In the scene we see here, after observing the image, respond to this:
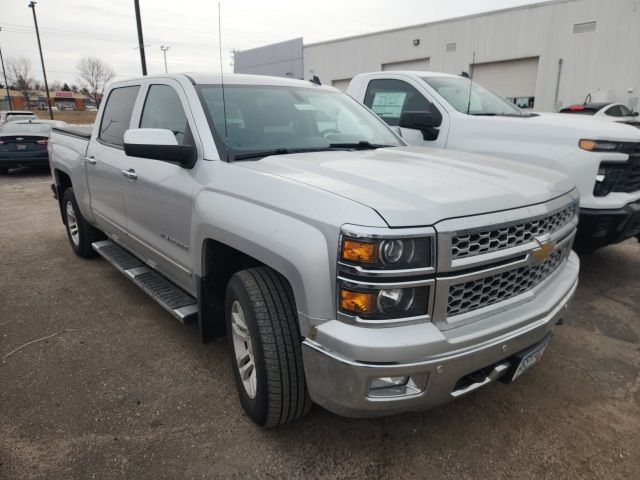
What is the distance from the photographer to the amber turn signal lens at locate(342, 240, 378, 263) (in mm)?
1740

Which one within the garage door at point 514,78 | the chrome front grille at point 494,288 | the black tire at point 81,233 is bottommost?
the black tire at point 81,233

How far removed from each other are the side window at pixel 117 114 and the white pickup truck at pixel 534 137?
2.55 metres

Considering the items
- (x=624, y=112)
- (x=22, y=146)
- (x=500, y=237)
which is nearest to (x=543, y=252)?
(x=500, y=237)

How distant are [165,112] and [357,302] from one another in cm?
223

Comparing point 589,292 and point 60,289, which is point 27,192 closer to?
point 60,289

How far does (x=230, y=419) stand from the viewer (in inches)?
99.3

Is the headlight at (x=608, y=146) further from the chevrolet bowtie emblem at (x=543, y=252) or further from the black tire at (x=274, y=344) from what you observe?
the black tire at (x=274, y=344)

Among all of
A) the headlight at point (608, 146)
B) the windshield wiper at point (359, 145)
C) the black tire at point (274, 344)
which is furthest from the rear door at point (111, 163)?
the headlight at point (608, 146)

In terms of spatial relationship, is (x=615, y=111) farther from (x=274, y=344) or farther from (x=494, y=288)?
(x=274, y=344)

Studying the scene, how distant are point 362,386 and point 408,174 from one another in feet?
3.49

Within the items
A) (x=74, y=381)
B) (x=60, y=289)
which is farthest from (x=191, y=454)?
(x=60, y=289)

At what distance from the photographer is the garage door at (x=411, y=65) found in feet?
73.4

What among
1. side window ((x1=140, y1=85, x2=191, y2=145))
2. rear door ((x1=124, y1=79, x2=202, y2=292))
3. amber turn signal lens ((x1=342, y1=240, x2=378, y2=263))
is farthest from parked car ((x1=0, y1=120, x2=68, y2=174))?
amber turn signal lens ((x1=342, y1=240, x2=378, y2=263))

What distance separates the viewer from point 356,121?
3549 millimetres
